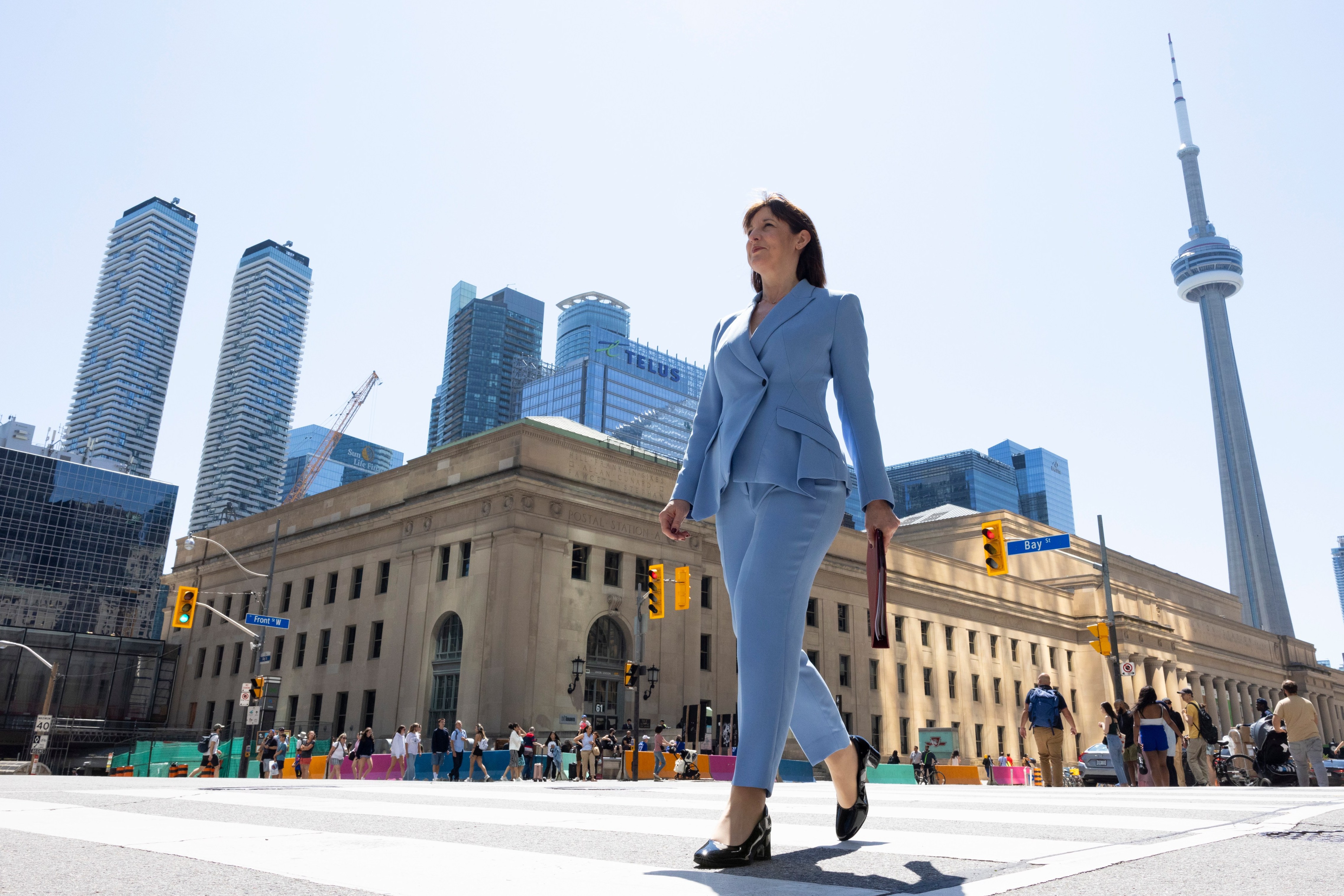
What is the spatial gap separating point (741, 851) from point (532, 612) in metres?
36.4

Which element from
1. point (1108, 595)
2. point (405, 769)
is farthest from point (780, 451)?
point (1108, 595)

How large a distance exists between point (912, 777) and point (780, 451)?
24634 millimetres

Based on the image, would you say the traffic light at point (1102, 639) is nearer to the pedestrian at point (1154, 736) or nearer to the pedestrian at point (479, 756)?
the pedestrian at point (1154, 736)

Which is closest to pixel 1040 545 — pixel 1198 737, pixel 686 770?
pixel 1198 737

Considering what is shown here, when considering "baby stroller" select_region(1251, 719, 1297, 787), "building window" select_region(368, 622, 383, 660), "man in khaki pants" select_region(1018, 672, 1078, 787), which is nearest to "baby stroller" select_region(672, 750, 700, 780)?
"man in khaki pants" select_region(1018, 672, 1078, 787)

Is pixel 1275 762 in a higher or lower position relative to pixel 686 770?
higher

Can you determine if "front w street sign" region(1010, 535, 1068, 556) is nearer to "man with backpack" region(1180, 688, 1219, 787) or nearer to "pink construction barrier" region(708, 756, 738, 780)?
"man with backpack" region(1180, 688, 1219, 787)

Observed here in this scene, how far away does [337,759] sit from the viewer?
28.0 m

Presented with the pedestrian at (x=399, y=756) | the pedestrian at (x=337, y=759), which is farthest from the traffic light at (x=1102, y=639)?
the pedestrian at (x=337, y=759)

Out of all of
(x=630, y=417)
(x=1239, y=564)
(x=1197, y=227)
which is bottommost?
(x=1239, y=564)

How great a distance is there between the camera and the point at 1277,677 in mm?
102125

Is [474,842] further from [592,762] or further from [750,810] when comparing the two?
[592,762]

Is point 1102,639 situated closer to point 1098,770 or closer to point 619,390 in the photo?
point 1098,770

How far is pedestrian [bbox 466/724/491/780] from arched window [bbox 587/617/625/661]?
11164 mm
